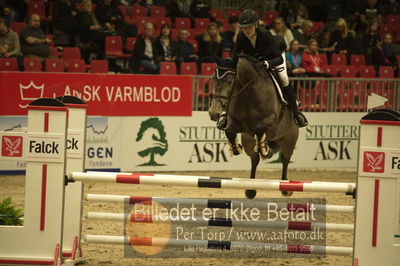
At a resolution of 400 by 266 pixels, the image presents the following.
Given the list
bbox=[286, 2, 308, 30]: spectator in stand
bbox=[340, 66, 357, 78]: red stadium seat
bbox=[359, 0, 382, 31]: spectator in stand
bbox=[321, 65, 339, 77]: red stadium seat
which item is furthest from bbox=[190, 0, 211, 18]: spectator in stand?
bbox=[359, 0, 382, 31]: spectator in stand

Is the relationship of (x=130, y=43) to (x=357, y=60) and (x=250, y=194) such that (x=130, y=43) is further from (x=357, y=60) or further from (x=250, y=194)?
(x=250, y=194)

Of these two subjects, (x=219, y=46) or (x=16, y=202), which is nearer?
(x=16, y=202)

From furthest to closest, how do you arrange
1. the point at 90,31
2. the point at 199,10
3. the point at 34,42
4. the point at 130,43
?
the point at 199,10, the point at 130,43, the point at 90,31, the point at 34,42

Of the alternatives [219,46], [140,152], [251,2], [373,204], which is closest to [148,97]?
[140,152]

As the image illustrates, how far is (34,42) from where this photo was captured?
13047mm

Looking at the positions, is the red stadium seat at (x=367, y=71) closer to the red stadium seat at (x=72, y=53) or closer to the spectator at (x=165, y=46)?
the spectator at (x=165, y=46)

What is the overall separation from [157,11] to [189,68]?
10.7ft

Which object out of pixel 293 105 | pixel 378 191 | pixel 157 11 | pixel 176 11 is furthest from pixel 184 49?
pixel 378 191

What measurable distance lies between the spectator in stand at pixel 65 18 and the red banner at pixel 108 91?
319cm

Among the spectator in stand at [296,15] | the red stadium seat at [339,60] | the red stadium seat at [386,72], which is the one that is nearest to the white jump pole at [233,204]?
the red stadium seat at [386,72]

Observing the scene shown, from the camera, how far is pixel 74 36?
47.4 feet

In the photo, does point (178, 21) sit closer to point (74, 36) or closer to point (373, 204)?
point (74, 36)

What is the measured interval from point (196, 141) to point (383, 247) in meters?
6.89

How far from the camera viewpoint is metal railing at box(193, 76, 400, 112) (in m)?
12.8
